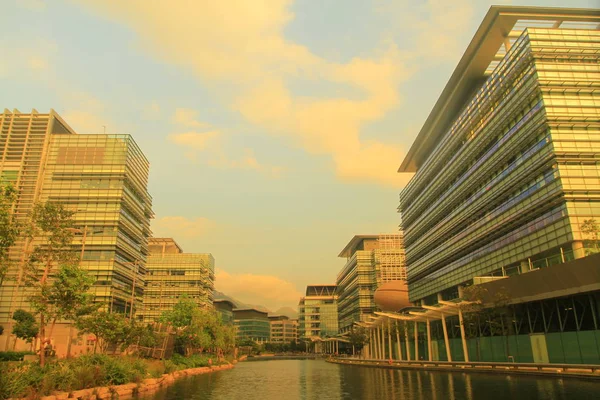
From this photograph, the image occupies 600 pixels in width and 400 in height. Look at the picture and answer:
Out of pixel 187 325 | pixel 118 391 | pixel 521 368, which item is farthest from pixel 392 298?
pixel 118 391

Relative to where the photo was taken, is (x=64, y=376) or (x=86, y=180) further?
(x=86, y=180)

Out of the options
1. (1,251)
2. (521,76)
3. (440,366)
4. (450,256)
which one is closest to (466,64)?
(521,76)

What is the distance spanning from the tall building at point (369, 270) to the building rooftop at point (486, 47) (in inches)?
A: 2277

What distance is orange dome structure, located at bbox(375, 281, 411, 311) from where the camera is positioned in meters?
106

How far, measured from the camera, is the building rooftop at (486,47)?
202ft

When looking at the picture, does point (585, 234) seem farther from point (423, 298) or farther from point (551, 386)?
point (423, 298)

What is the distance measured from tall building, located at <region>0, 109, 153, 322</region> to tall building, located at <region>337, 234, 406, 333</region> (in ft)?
246

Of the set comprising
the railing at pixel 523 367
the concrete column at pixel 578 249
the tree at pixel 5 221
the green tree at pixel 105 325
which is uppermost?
the concrete column at pixel 578 249

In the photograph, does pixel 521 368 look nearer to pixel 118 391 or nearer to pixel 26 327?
pixel 118 391

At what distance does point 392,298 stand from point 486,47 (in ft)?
198

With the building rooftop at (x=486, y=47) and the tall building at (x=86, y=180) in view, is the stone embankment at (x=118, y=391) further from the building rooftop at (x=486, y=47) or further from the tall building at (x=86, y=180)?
the building rooftop at (x=486, y=47)

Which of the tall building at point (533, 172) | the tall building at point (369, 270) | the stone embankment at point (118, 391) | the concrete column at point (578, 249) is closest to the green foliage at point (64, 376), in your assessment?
the stone embankment at point (118, 391)

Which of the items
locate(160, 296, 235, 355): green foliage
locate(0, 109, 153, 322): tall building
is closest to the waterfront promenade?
locate(160, 296, 235, 355): green foliage

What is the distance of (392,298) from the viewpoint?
10644cm
